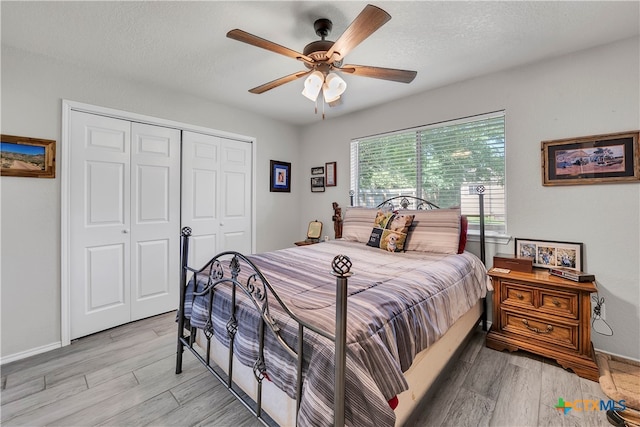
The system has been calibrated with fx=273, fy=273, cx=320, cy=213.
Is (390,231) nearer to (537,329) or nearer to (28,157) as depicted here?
(537,329)

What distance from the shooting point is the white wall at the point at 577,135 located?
6.64ft

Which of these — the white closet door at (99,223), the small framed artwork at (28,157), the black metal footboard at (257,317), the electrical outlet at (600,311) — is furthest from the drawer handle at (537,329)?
the small framed artwork at (28,157)

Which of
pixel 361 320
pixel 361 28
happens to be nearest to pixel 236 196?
pixel 361 28

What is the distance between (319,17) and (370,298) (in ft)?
5.83

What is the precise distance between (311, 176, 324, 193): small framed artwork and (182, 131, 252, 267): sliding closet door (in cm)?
95

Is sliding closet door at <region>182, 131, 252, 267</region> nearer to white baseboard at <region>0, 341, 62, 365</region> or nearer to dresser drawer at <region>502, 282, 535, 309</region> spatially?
white baseboard at <region>0, 341, 62, 365</region>

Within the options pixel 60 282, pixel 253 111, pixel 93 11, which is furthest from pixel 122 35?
pixel 60 282

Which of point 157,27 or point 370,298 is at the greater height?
point 157,27

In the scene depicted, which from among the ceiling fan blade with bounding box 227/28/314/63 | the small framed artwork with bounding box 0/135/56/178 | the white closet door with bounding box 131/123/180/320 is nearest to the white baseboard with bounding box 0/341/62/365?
the white closet door with bounding box 131/123/180/320

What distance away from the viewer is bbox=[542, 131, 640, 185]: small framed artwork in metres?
2.01

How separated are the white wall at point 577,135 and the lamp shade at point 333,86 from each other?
149cm

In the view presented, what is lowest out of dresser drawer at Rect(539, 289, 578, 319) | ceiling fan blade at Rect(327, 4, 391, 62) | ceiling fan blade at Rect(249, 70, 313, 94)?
dresser drawer at Rect(539, 289, 578, 319)

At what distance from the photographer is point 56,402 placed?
166 centimetres

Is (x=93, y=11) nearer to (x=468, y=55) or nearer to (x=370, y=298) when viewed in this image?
(x=370, y=298)
